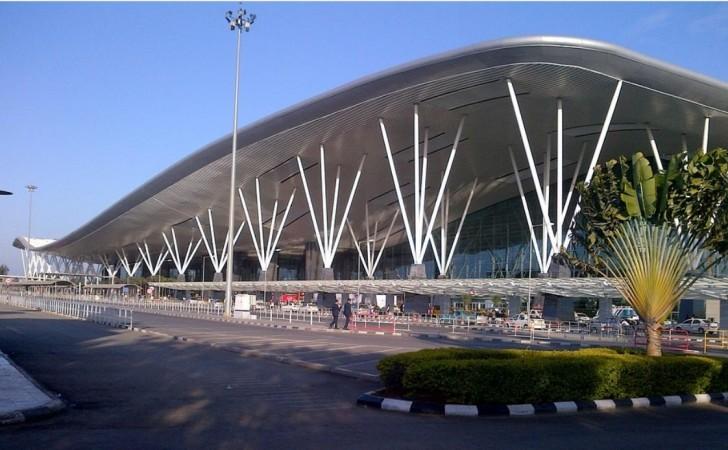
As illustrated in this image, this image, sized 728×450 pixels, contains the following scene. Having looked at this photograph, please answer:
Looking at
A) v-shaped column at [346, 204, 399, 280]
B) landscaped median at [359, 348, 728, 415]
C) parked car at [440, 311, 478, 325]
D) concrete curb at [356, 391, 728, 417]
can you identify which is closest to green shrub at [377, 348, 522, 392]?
landscaped median at [359, 348, 728, 415]

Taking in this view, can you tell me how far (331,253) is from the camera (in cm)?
5875

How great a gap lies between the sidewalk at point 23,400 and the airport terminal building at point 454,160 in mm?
21323

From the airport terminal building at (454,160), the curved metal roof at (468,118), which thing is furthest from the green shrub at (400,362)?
the curved metal roof at (468,118)

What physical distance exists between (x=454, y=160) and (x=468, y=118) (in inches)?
370

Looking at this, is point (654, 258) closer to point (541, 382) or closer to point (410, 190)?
point (541, 382)

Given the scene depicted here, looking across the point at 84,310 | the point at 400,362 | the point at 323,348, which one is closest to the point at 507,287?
the point at 323,348

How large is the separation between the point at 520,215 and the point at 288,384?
55.1 meters

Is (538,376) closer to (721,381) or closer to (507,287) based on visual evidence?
(721,381)

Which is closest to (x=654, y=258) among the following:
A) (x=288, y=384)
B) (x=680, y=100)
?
(x=288, y=384)

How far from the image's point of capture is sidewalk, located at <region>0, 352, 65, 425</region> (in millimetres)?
10172

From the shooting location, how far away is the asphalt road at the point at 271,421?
9.19 m

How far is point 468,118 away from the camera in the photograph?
48.2 meters

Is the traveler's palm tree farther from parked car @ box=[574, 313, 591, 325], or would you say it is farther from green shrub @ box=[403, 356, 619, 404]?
parked car @ box=[574, 313, 591, 325]

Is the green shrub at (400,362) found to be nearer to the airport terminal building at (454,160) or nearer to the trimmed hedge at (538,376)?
the trimmed hedge at (538,376)
